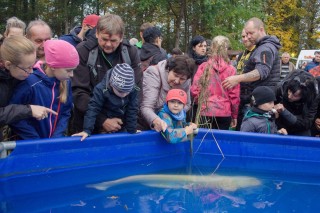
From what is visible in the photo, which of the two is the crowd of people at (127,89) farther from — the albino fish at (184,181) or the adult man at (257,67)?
the albino fish at (184,181)

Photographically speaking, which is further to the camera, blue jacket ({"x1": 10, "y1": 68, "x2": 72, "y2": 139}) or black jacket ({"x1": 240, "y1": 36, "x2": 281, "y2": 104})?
black jacket ({"x1": 240, "y1": 36, "x2": 281, "y2": 104})

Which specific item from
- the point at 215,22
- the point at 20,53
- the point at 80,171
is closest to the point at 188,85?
the point at 80,171

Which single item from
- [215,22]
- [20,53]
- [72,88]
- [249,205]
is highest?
[215,22]

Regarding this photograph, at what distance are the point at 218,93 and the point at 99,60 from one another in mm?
1395

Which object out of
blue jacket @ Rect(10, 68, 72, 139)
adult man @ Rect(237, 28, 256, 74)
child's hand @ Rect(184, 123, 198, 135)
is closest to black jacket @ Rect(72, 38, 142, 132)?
blue jacket @ Rect(10, 68, 72, 139)

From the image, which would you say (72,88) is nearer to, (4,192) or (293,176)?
→ (4,192)

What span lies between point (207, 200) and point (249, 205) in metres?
0.30

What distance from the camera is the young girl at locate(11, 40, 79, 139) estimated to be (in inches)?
110

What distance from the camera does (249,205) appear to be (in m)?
2.68

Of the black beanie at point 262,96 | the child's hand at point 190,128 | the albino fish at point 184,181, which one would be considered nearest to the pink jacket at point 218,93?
the child's hand at point 190,128

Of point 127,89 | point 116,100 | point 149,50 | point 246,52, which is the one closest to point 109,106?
point 116,100

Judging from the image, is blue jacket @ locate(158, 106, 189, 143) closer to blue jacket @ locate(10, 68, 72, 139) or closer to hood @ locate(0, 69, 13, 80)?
blue jacket @ locate(10, 68, 72, 139)

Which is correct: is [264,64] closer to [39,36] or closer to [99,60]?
[99,60]

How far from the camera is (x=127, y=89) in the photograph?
119 inches
